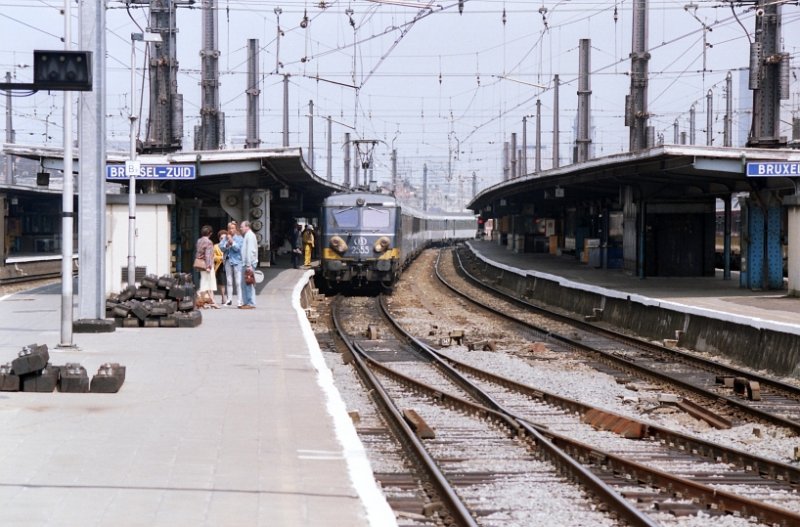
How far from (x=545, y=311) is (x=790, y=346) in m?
11.6

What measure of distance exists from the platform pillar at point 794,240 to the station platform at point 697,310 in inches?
15.3

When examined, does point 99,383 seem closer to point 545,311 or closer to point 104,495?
point 104,495

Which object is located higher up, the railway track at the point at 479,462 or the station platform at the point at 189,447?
the station platform at the point at 189,447

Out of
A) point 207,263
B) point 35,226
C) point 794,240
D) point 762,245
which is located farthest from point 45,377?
point 35,226

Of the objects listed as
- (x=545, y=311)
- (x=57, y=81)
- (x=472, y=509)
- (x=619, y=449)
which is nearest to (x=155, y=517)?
(x=472, y=509)

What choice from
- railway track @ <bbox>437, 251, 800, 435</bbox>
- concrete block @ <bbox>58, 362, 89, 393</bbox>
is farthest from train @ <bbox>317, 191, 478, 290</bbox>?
concrete block @ <bbox>58, 362, 89, 393</bbox>

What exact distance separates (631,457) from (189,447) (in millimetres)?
4005

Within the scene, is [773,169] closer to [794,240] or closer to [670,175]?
[794,240]

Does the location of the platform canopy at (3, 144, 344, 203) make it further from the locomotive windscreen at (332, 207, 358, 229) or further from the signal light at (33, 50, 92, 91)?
the signal light at (33, 50, 92, 91)

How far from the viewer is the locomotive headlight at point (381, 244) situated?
108 feet

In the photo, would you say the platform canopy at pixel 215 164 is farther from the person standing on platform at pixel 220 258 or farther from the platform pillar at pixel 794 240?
the platform pillar at pixel 794 240

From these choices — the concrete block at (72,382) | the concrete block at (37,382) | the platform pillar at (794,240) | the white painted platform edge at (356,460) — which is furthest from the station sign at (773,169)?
the concrete block at (37,382)


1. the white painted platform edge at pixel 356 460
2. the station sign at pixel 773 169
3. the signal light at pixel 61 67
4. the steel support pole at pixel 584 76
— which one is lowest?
the white painted platform edge at pixel 356 460

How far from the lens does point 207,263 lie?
Result: 72.9 ft
